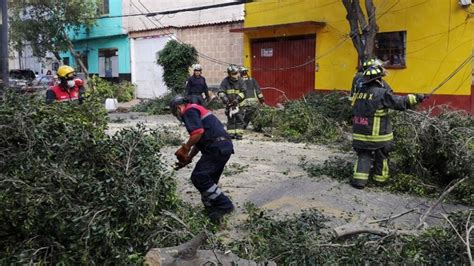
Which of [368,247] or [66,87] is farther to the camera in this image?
[66,87]

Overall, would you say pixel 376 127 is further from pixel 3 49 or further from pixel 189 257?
pixel 3 49

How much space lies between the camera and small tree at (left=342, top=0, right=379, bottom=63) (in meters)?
11.2

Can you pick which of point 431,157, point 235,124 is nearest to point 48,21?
point 235,124

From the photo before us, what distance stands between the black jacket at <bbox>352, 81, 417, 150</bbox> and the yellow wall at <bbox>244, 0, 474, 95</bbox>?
237 inches

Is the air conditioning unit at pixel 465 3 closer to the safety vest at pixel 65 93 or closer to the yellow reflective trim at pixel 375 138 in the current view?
the yellow reflective trim at pixel 375 138

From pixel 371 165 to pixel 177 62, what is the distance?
36.3ft

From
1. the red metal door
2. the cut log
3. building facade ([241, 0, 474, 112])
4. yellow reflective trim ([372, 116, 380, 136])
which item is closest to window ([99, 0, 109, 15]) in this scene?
building facade ([241, 0, 474, 112])

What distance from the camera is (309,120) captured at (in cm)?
995

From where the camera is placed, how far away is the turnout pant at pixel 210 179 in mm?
4742

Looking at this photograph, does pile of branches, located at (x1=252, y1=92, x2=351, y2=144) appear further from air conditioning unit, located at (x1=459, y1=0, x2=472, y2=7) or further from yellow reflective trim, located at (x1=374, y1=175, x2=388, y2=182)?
air conditioning unit, located at (x1=459, y1=0, x2=472, y2=7)

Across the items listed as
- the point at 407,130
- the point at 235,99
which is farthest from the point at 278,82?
the point at 407,130

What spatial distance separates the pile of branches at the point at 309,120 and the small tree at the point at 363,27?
1.20 m

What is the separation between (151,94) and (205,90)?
9944mm

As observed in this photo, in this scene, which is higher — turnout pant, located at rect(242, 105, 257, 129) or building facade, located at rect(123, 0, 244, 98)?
building facade, located at rect(123, 0, 244, 98)
